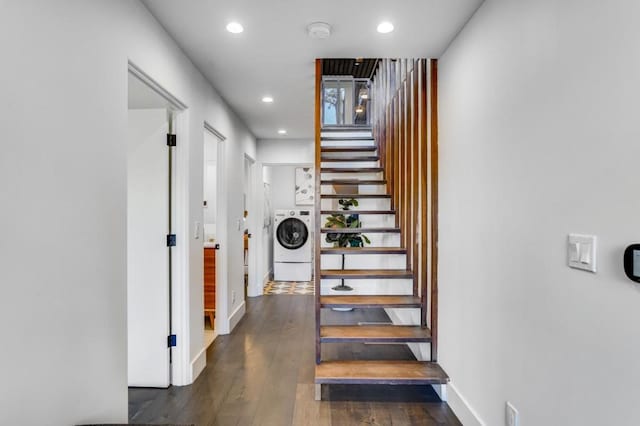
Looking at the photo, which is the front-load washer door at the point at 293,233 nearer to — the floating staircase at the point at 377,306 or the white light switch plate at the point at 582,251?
the floating staircase at the point at 377,306

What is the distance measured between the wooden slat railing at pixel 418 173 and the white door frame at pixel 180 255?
1.81 m

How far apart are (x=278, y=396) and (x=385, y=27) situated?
256 centimetres

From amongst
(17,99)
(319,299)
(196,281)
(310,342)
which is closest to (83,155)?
A: (17,99)

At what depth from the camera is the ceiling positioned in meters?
1.99

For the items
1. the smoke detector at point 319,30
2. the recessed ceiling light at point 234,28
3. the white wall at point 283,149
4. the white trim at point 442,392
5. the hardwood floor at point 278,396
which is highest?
the recessed ceiling light at point 234,28

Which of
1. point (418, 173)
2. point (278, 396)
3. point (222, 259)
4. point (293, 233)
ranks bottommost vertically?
point (278, 396)

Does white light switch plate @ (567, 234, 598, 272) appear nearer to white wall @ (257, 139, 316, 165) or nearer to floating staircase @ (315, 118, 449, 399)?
floating staircase @ (315, 118, 449, 399)

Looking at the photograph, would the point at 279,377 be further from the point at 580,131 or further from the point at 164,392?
the point at 580,131

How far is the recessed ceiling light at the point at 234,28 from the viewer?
218 centimetres

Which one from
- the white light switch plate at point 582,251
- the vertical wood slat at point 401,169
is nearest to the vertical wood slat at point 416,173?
the vertical wood slat at point 401,169

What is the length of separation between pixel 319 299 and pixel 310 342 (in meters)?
1.00

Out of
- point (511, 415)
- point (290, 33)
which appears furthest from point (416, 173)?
point (511, 415)

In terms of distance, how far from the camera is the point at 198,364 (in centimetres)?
287

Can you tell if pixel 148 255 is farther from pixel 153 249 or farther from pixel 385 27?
pixel 385 27
